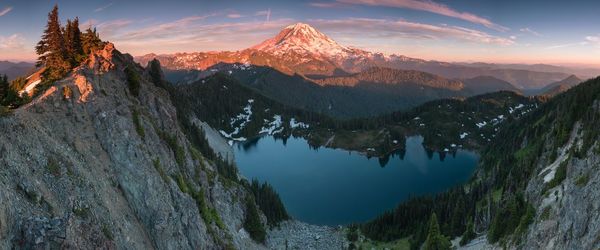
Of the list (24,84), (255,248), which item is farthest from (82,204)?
(255,248)

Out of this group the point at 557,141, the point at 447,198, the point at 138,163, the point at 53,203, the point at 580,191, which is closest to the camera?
the point at 53,203

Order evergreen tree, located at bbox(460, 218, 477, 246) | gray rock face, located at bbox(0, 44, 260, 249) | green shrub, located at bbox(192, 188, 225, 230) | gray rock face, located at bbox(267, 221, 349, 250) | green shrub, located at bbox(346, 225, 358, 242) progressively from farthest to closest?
1. green shrub, located at bbox(346, 225, 358, 242)
2. gray rock face, located at bbox(267, 221, 349, 250)
3. evergreen tree, located at bbox(460, 218, 477, 246)
4. green shrub, located at bbox(192, 188, 225, 230)
5. gray rock face, located at bbox(0, 44, 260, 249)

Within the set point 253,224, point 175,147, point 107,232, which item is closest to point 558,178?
point 253,224

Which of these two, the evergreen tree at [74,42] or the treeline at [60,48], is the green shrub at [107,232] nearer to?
the treeline at [60,48]

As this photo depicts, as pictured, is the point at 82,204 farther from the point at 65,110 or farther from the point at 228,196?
the point at 228,196

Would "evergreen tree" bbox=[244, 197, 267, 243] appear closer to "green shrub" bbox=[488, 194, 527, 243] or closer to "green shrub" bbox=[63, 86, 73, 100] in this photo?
"green shrub" bbox=[488, 194, 527, 243]

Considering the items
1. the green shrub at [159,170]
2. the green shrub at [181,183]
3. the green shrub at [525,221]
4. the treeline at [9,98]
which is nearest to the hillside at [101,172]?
the green shrub at [159,170]

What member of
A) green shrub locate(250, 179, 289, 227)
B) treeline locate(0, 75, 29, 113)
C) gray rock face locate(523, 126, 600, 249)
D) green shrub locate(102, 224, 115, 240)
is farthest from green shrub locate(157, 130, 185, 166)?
gray rock face locate(523, 126, 600, 249)
